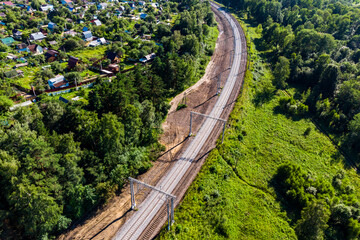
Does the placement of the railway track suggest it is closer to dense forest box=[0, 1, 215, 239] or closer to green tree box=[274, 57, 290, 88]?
dense forest box=[0, 1, 215, 239]

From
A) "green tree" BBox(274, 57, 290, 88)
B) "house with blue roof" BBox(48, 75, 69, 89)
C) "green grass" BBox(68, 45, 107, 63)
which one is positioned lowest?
"house with blue roof" BBox(48, 75, 69, 89)

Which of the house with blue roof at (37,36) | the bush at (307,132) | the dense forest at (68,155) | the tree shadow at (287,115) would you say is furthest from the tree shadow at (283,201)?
the house with blue roof at (37,36)

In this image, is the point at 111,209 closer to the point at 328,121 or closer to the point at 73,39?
the point at 328,121

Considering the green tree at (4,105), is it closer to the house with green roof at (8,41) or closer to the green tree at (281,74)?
the house with green roof at (8,41)

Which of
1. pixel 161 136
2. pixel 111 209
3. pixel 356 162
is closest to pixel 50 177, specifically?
pixel 111 209

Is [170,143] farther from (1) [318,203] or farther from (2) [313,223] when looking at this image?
(2) [313,223]

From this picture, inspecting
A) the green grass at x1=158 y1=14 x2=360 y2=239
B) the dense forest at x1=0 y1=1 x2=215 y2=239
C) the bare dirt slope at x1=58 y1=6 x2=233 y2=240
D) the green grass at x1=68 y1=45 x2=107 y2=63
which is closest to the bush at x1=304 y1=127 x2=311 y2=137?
the green grass at x1=158 y1=14 x2=360 y2=239
